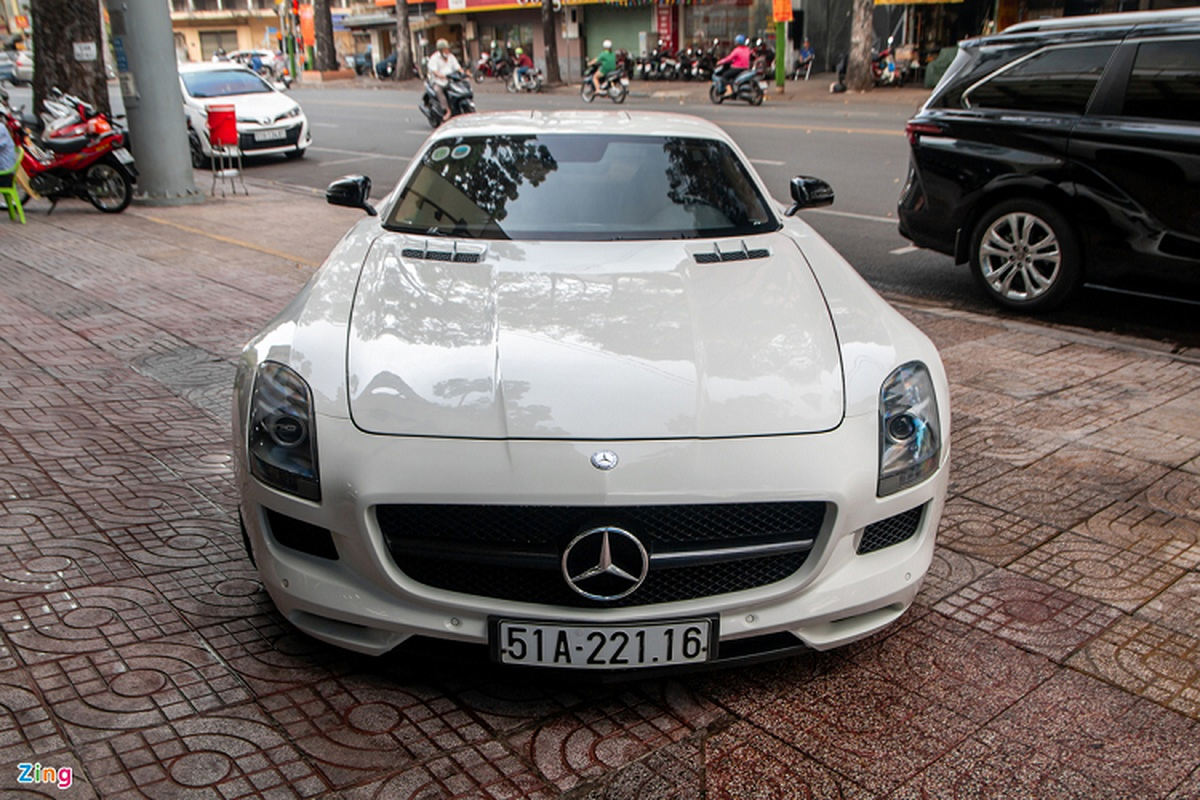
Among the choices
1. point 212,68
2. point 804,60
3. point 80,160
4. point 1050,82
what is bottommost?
point 80,160

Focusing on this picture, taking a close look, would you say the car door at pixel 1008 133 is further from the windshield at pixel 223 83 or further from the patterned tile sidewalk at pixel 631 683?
the windshield at pixel 223 83

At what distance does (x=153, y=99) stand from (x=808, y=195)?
32.0ft

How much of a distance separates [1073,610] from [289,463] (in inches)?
98.0

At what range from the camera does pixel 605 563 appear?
2734mm

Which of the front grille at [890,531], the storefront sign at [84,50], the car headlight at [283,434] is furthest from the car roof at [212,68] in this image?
the front grille at [890,531]

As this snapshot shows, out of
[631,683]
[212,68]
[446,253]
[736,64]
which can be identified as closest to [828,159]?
[212,68]

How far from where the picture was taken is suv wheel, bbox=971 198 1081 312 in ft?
22.5

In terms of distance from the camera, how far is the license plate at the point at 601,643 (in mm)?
→ 2756

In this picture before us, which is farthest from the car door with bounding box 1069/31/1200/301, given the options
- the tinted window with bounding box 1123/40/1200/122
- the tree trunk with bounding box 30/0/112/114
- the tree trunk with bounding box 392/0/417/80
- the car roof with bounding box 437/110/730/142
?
the tree trunk with bounding box 392/0/417/80

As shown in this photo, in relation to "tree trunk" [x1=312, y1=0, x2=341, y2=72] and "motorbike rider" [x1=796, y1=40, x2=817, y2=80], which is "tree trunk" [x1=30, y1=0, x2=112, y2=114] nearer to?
"motorbike rider" [x1=796, y1=40, x2=817, y2=80]

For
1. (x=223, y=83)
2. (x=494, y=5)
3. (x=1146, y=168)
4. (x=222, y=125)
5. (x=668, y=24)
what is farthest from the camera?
(x=494, y=5)

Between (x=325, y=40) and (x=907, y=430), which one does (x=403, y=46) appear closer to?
(x=325, y=40)

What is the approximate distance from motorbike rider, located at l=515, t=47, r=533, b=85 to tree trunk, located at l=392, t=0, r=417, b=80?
5.48m

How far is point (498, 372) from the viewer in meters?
3.01
